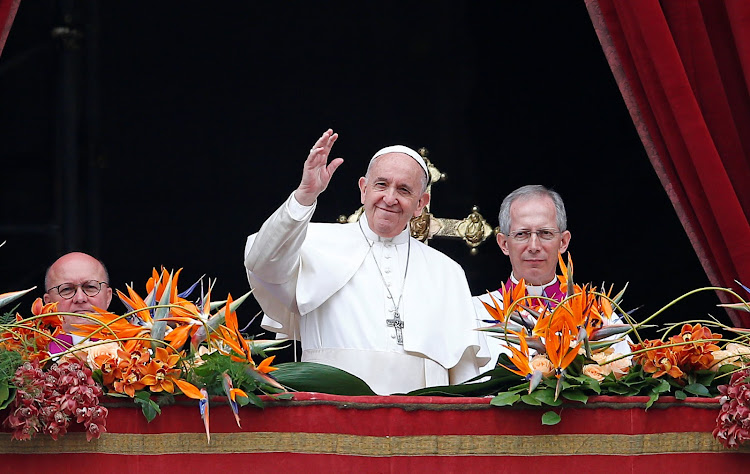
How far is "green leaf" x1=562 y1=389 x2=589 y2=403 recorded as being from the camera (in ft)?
10.8

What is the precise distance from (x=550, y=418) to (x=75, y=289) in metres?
1.69

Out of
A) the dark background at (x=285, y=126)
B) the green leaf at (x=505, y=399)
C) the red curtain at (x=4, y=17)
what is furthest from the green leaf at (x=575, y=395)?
the dark background at (x=285, y=126)

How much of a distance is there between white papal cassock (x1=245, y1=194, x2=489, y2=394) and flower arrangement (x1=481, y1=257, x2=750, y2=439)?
0.84 m

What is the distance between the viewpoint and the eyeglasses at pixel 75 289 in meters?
4.30

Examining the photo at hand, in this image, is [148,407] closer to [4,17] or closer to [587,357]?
[587,357]

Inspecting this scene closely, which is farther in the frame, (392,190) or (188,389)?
(392,190)

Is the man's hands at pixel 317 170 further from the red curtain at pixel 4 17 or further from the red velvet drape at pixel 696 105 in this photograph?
the red velvet drape at pixel 696 105

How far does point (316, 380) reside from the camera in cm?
338

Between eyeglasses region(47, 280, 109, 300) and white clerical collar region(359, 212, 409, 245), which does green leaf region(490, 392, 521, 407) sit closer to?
white clerical collar region(359, 212, 409, 245)

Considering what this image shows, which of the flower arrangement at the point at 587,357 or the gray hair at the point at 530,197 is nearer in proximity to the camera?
the flower arrangement at the point at 587,357

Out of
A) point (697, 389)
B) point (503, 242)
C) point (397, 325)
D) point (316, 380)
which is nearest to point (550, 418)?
point (697, 389)

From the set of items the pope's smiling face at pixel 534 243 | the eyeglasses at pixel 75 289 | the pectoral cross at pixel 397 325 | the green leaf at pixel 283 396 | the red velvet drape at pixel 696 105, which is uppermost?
the red velvet drape at pixel 696 105

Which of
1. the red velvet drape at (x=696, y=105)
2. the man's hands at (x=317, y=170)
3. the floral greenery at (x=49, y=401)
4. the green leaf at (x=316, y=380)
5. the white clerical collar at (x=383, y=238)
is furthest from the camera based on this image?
the red velvet drape at (x=696, y=105)

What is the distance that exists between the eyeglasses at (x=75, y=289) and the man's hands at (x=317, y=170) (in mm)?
779
